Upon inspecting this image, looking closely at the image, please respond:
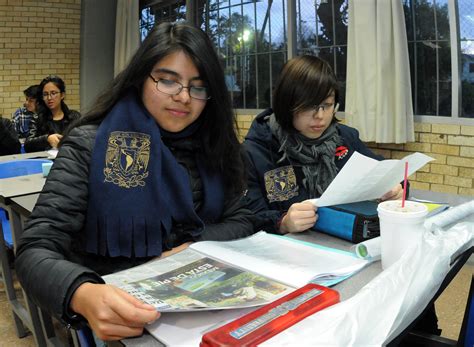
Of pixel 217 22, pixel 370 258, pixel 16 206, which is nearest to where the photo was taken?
pixel 370 258

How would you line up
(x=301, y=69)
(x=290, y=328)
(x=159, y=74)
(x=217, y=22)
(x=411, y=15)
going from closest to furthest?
(x=290, y=328), (x=159, y=74), (x=301, y=69), (x=411, y=15), (x=217, y=22)

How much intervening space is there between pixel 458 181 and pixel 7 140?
3.23 meters

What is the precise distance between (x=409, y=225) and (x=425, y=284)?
0.12 m

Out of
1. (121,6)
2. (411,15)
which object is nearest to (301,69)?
(411,15)

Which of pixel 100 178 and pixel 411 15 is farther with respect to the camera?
pixel 411 15

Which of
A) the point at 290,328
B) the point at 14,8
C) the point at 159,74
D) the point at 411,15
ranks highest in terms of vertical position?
the point at 14,8

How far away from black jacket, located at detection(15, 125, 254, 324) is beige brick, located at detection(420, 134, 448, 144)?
2.22m

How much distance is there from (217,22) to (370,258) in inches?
170

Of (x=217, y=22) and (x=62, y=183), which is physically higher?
(x=217, y=22)

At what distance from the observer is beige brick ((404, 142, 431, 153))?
304 cm

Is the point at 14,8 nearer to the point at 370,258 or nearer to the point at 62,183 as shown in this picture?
the point at 62,183

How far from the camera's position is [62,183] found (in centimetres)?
98

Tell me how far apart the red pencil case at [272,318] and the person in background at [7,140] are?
3.23m

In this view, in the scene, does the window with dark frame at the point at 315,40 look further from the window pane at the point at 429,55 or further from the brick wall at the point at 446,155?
the brick wall at the point at 446,155
